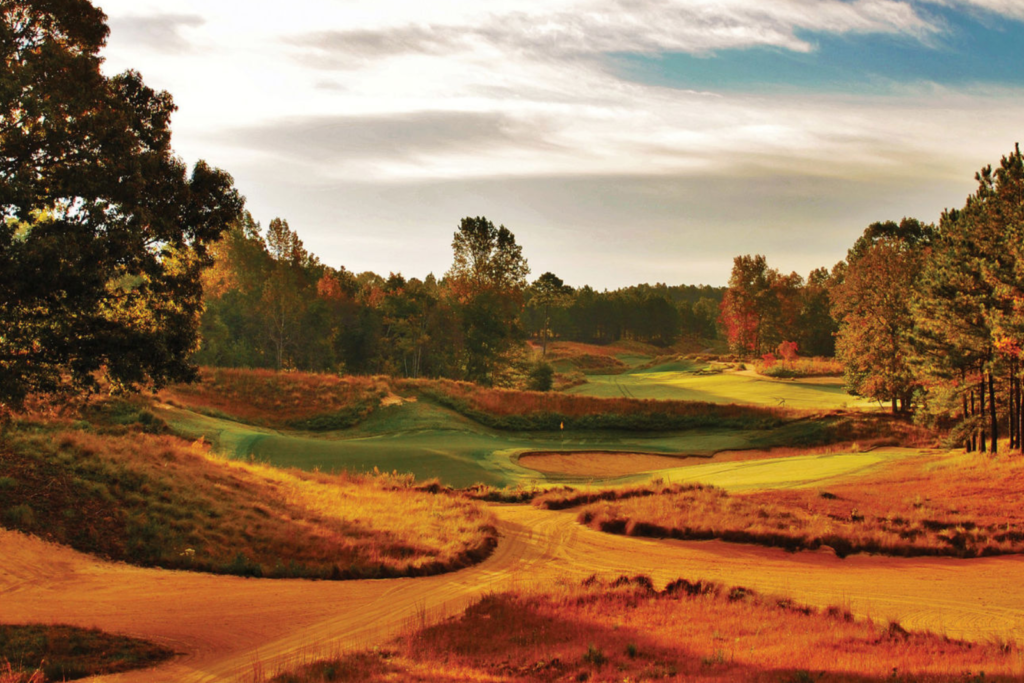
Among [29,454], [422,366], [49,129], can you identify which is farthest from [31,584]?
[422,366]

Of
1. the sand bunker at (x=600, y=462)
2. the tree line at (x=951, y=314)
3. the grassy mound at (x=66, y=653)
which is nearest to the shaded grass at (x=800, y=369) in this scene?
the tree line at (x=951, y=314)

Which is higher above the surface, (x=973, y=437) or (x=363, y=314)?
(x=363, y=314)

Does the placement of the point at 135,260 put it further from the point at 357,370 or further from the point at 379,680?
the point at 357,370

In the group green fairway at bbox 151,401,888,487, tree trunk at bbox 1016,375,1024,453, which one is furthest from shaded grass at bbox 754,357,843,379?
tree trunk at bbox 1016,375,1024,453

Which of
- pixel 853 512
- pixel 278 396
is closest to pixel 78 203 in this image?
pixel 853 512

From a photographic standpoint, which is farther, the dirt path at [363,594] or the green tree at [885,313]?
the green tree at [885,313]

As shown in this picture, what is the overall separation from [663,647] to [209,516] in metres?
12.6

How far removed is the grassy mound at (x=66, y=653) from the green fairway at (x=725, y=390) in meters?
54.4

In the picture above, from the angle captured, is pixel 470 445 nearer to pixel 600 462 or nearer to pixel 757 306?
pixel 600 462

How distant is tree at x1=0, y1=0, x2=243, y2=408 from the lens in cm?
1476

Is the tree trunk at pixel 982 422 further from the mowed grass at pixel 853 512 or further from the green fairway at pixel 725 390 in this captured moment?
the green fairway at pixel 725 390

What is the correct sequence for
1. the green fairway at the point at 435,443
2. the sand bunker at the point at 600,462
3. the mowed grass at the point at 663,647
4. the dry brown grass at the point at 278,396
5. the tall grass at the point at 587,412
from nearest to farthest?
the mowed grass at the point at 663,647 < the green fairway at the point at 435,443 < the sand bunker at the point at 600,462 < the dry brown grass at the point at 278,396 < the tall grass at the point at 587,412

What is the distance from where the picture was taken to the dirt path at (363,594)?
11420 millimetres

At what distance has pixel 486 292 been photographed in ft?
226
